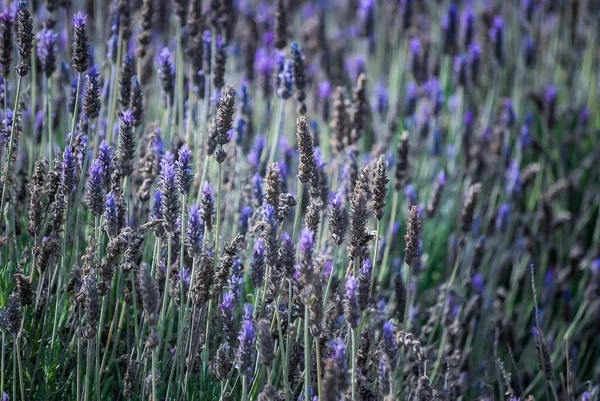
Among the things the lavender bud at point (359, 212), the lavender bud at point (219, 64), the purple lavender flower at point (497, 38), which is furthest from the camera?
the purple lavender flower at point (497, 38)

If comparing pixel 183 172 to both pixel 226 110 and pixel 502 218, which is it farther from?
pixel 502 218

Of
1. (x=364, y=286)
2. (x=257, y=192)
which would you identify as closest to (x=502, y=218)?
(x=257, y=192)

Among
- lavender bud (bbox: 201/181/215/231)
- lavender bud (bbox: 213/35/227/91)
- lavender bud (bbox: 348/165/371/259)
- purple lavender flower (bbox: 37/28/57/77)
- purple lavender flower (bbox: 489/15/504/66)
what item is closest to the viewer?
lavender bud (bbox: 348/165/371/259)

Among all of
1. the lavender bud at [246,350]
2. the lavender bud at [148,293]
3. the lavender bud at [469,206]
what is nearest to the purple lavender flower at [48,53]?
the lavender bud at [148,293]

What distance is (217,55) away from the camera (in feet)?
9.87

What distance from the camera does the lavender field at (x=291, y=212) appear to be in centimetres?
214

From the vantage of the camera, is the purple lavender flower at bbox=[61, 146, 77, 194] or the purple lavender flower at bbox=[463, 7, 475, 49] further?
the purple lavender flower at bbox=[463, 7, 475, 49]

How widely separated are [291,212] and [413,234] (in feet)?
5.70

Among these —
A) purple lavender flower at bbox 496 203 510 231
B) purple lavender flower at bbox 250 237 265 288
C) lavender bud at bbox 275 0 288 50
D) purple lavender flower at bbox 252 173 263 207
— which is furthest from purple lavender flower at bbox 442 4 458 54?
purple lavender flower at bbox 250 237 265 288

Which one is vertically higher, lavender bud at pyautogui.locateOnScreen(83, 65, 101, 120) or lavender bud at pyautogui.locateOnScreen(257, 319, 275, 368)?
lavender bud at pyautogui.locateOnScreen(83, 65, 101, 120)

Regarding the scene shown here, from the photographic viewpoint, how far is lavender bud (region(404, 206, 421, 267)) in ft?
6.96

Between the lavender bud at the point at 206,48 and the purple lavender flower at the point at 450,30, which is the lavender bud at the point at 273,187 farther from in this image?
the purple lavender flower at the point at 450,30

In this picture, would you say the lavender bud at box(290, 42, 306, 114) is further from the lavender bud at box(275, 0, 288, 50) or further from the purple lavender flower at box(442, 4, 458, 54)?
the purple lavender flower at box(442, 4, 458, 54)

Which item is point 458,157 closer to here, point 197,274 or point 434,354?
point 434,354
